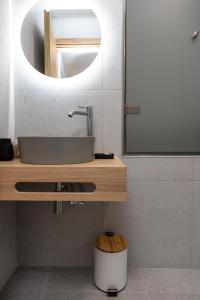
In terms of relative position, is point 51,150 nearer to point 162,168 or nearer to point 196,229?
point 162,168

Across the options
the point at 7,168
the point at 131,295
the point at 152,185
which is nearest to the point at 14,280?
the point at 131,295

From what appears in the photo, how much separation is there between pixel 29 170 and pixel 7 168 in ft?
0.30

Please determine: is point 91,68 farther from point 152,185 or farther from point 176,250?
point 176,250

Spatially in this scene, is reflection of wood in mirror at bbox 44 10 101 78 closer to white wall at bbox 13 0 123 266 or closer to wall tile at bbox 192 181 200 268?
white wall at bbox 13 0 123 266

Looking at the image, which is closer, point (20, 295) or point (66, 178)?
point (66, 178)

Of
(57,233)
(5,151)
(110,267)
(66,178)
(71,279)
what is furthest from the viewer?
(57,233)

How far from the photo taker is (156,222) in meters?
1.35

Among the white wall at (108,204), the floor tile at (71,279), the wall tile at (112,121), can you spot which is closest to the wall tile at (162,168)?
the white wall at (108,204)

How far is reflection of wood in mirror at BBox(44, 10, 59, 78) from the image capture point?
1271mm

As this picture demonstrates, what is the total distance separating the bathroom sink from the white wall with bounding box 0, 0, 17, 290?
12.5 inches

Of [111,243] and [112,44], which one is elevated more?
[112,44]

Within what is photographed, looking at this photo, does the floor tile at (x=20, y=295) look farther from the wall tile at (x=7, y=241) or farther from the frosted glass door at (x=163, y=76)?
the frosted glass door at (x=163, y=76)

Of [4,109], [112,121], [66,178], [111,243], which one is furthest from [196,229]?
[4,109]

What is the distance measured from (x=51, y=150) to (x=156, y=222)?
2.78 ft
